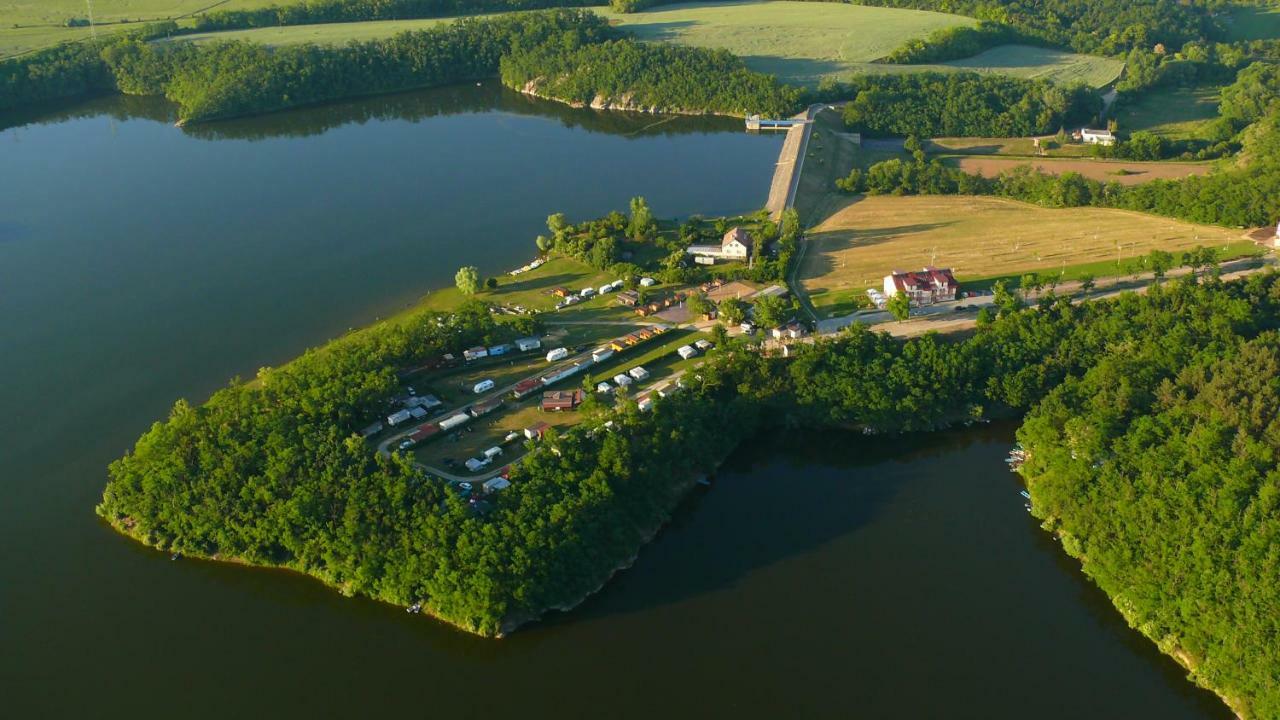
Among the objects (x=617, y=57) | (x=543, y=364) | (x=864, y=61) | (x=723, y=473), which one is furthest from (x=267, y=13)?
(x=723, y=473)

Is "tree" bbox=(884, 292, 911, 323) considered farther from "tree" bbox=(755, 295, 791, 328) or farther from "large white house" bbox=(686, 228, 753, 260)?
"large white house" bbox=(686, 228, 753, 260)

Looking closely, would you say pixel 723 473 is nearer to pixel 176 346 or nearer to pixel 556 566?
pixel 556 566

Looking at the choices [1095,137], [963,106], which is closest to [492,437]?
[963,106]

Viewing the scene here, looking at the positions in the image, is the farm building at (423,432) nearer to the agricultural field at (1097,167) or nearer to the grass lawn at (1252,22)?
the agricultural field at (1097,167)

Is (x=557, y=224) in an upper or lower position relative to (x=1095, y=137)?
lower

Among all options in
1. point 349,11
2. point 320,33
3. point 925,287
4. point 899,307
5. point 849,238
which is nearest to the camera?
point 899,307

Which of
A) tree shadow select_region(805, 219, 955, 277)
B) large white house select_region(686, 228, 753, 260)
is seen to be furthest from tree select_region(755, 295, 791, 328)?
tree shadow select_region(805, 219, 955, 277)

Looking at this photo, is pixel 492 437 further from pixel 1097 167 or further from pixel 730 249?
Result: pixel 1097 167
